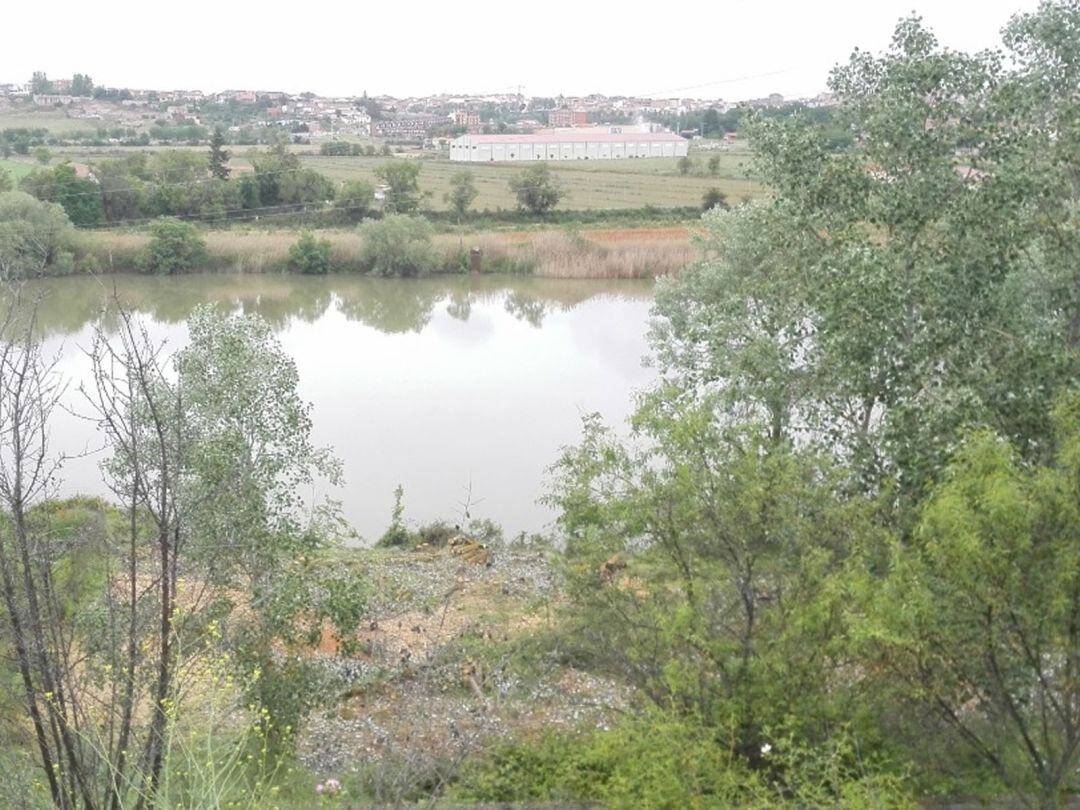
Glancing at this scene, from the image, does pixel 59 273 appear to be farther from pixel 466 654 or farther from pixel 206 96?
pixel 206 96

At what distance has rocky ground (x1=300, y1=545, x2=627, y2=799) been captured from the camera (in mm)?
7273

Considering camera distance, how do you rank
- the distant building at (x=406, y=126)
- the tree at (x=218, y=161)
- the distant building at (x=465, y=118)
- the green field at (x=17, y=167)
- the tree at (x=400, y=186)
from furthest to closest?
1. the distant building at (x=465, y=118)
2. the distant building at (x=406, y=126)
3. the tree at (x=218, y=161)
4. the green field at (x=17, y=167)
5. the tree at (x=400, y=186)

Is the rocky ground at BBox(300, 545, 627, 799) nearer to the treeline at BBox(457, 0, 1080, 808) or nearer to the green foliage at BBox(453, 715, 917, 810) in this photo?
the treeline at BBox(457, 0, 1080, 808)

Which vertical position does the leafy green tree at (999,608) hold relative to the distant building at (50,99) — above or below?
below

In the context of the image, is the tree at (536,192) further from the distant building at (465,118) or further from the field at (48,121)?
the distant building at (465,118)

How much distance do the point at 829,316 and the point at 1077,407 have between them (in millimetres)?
1912

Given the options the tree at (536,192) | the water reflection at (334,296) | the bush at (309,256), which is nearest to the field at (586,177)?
the tree at (536,192)

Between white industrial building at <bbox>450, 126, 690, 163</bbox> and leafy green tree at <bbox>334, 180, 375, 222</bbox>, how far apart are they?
761 inches

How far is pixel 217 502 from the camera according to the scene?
742cm

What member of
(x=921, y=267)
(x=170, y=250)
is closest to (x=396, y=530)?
(x=921, y=267)

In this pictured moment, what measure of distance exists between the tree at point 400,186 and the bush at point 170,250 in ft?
28.6

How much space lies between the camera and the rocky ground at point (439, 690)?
727 centimetres

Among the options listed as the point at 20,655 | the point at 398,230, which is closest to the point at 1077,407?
the point at 20,655

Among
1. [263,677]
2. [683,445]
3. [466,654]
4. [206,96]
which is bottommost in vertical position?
[466,654]
